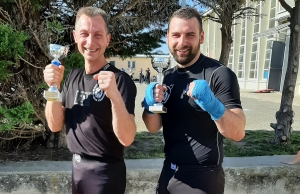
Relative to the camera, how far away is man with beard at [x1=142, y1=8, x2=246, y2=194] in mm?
2025

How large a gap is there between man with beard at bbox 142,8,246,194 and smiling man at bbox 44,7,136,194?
0.89ft

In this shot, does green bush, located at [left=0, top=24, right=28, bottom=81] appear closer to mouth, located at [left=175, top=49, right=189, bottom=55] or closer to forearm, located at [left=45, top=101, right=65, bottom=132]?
forearm, located at [left=45, top=101, right=65, bottom=132]

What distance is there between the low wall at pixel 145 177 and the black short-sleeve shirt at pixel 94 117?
1.48 metres

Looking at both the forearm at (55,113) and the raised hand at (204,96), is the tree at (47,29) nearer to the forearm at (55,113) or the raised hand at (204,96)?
the forearm at (55,113)

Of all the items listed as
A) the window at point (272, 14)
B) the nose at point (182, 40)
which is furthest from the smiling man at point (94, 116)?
the window at point (272, 14)

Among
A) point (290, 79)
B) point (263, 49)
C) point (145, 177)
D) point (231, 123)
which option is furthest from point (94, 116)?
point (263, 49)

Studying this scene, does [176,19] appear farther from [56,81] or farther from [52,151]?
[52,151]

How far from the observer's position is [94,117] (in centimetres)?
210

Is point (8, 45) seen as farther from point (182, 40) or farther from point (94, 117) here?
point (182, 40)

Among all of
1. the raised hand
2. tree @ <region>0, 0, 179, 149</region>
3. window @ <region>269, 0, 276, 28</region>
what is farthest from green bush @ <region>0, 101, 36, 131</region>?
window @ <region>269, 0, 276, 28</region>

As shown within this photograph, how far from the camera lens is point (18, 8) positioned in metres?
3.84

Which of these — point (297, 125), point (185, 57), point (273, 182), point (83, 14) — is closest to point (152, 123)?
Result: point (185, 57)

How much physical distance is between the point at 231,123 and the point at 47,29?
2.76m

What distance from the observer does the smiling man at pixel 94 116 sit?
2.09m
